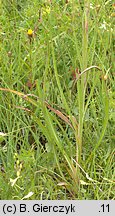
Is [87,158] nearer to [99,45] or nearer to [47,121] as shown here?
[47,121]

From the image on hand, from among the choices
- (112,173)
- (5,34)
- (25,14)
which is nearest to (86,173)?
(112,173)

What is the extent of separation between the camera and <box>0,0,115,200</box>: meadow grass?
1.75 meters

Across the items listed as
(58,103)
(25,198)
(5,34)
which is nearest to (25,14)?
(5,34)

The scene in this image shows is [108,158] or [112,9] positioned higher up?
[112,9]

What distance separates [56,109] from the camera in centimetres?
209

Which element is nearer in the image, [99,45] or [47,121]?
[47,121]

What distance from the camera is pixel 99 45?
2316mm

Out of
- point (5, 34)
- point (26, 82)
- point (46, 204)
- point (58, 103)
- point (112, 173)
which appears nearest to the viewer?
point (46, 204)

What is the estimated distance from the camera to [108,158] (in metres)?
1.89

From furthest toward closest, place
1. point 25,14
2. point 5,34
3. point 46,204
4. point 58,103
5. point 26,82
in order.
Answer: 1. point 25,14
2. point 5,34
3. point 26,82
4. point 58,103
5. point 46,204

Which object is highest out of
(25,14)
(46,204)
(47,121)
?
(25,14)

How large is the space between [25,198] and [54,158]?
21 centimetres

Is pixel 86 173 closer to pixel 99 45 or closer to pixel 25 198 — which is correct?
pixel 25 198

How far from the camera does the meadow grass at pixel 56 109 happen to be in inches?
69.1
